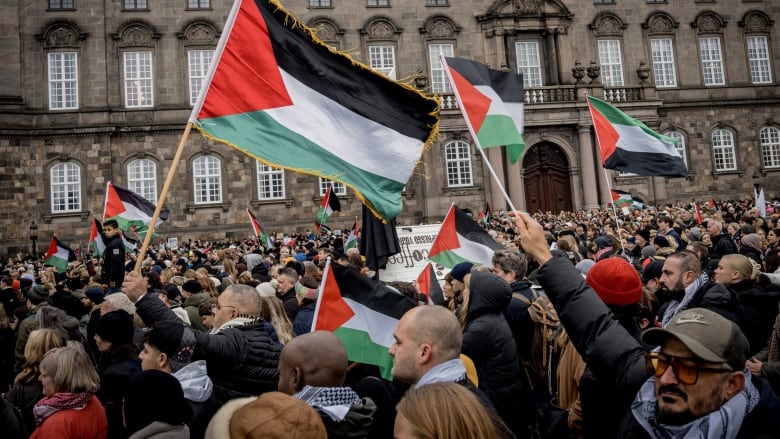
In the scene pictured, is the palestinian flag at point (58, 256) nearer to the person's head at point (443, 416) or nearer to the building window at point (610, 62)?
the person's head at point (443, 416)

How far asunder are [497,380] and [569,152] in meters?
32.6

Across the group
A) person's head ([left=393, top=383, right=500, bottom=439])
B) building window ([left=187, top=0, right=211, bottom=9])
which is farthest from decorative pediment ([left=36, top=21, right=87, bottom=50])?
person's head ([left=393, top=383, right=500, bottom=439])

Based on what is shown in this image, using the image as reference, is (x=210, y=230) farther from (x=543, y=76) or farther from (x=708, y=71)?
(x=708, y=71)

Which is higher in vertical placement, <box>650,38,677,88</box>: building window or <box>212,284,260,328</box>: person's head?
<box>650,38,677,88</box>: building window

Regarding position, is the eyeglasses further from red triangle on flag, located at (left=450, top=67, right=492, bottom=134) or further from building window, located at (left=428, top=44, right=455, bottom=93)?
building window, located at (left=428, top=44, right=455, bottom=93)

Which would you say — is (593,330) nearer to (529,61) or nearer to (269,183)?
(269,183)

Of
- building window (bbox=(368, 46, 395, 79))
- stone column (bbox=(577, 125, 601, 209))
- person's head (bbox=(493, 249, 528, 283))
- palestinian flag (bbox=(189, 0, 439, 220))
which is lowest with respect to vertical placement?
person's head (bbox=(493, 249, 528, 283))

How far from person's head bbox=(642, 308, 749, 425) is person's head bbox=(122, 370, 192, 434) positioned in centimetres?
285

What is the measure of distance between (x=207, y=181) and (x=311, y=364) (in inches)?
1284

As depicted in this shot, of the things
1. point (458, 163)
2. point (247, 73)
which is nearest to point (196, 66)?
point (458, 163)

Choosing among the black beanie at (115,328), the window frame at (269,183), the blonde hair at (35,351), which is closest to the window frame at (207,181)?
the window frame at (269,183)

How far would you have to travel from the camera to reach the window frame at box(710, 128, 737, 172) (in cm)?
4062

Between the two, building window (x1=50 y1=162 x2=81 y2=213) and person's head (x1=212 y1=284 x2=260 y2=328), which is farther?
building window (x1=50 y1=162 x2=81 y2=213)

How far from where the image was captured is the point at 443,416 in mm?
2621
